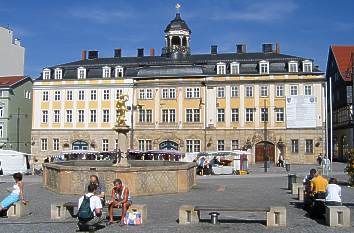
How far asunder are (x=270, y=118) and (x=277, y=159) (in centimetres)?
437

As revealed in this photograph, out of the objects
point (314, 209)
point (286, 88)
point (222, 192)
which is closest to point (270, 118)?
point (286, 88)

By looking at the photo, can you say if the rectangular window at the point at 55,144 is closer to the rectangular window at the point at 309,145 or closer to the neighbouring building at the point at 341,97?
the rectangular window at the point at 309,145

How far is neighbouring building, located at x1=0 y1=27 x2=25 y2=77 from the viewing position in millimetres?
67938

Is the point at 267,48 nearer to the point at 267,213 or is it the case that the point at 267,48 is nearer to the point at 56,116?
the point at 56,116

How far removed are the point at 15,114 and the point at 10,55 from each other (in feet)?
37.7

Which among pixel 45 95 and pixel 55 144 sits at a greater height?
pixel 45 95

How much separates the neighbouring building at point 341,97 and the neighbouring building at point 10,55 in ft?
134

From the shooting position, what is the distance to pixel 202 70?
57750 mm

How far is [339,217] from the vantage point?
41.7ft

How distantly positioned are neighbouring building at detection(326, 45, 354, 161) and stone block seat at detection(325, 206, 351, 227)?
46.1m

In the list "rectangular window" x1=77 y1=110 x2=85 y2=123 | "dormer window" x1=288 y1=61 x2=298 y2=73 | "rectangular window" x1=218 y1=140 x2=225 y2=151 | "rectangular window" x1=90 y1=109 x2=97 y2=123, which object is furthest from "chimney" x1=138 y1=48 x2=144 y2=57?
"dormer window" x1=288 y1=61 x2=298 y2=73

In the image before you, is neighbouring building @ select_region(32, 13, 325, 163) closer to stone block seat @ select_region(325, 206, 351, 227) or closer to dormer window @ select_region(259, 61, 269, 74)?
dormer window @ select_region(259, 61, 269, 74)

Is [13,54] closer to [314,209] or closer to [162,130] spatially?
[162,130]

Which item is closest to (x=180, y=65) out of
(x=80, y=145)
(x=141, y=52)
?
(x=141, y=52)
